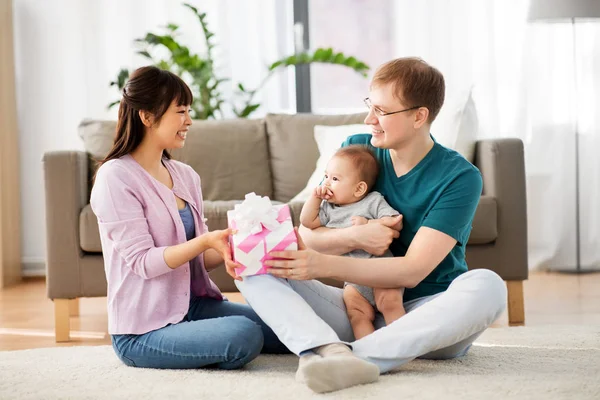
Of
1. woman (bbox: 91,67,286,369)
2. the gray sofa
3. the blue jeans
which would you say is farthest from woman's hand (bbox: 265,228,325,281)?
the gray sofa

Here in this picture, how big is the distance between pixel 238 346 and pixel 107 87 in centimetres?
295

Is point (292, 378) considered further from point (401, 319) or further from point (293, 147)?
point (293, 147)

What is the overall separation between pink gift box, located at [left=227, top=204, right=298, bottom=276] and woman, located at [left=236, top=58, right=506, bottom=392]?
23 millimetres

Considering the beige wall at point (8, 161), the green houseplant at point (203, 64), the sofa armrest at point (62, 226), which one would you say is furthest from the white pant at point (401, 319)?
the beige wall at point (8, 161)

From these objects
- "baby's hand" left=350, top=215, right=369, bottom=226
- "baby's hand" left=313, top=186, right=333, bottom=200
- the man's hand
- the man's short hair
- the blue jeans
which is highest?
the man's short hair

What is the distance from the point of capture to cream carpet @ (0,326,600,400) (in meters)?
1.84

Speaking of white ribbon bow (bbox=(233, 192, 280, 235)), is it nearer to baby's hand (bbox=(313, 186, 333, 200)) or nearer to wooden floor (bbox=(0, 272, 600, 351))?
baby's hand (bbox=(313, 186, 333, 200))

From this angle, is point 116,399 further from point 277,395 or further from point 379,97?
point 379,97

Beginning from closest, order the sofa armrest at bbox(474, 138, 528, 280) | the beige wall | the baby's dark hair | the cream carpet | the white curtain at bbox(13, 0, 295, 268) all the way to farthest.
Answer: the cream carpet, the baby's dark hair, the sofa armrest at bbox(474, 138, 528, 280), the beige wall, the white curtain at bbox(13, 0, 295, 268)

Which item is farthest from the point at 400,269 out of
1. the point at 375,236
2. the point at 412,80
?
the point at 412,80

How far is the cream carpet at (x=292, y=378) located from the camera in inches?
72.6

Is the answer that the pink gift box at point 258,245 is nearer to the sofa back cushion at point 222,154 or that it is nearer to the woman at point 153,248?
the woman at point 153,248

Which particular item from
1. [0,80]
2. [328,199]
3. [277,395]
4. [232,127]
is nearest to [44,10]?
[0,80]

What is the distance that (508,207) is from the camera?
3102 millimetres
